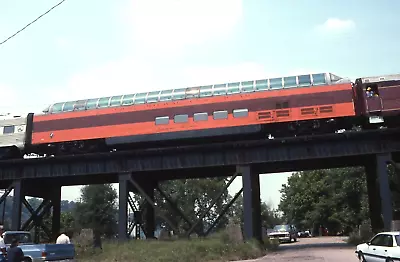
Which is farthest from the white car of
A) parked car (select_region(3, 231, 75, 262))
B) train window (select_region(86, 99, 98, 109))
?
train window (select_region(86, 99, 98, 109))

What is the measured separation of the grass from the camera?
20.8 metres

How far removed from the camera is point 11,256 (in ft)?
33.0

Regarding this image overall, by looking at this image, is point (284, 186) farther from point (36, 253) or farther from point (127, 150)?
point (36, 253)

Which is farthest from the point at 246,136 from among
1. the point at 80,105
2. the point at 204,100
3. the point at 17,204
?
the point at 17,204

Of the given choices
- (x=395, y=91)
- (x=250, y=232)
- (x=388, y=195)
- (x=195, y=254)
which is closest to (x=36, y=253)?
(x=195, y=254)

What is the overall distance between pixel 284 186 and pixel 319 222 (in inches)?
822

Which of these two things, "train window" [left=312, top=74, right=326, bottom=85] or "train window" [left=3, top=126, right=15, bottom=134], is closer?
"train window" [left=312, top=74, right=326, bottom=85]

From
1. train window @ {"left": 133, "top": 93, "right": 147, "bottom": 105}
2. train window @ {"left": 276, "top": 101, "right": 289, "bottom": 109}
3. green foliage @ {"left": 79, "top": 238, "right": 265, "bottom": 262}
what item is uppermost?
train window @ {"left": 133, "top": 93, "right": 147, "bottom": 105}

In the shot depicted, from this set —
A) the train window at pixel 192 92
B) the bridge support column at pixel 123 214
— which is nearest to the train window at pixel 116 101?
the train window at pixel 192 92

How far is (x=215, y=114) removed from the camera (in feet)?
86.9

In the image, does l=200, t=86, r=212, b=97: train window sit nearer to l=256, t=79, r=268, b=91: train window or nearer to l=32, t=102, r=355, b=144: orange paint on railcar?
l=32, t=102, r=355, b=144: orange paint on railcar

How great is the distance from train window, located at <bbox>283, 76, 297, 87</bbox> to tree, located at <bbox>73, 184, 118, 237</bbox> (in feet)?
154

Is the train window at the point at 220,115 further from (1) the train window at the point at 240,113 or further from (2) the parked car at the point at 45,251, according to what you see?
(2) the parked car at the point at 45,251

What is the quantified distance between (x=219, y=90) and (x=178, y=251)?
10.9m
